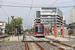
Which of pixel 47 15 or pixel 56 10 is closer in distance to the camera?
pixel 47 15

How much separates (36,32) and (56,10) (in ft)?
280

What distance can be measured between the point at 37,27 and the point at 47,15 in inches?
2679

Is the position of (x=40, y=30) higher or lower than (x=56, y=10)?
lower

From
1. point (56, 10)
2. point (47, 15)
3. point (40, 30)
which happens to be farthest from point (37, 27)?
point (56, 10)

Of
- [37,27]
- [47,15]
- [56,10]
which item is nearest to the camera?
[37,27]

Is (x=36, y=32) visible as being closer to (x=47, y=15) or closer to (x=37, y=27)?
(x=37, y=27)

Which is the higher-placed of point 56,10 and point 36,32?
point 56,10

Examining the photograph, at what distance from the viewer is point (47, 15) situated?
101125 mm

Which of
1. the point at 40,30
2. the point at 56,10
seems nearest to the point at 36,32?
the point at 40,30

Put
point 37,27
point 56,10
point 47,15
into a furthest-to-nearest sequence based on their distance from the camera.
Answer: point 56,10
point 47,15
point 37,27

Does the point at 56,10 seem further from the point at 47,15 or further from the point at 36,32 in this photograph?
the point at 36,32

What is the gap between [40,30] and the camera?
34.1 metres

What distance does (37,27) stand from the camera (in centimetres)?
3394

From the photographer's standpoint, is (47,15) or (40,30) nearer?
(40,30)
